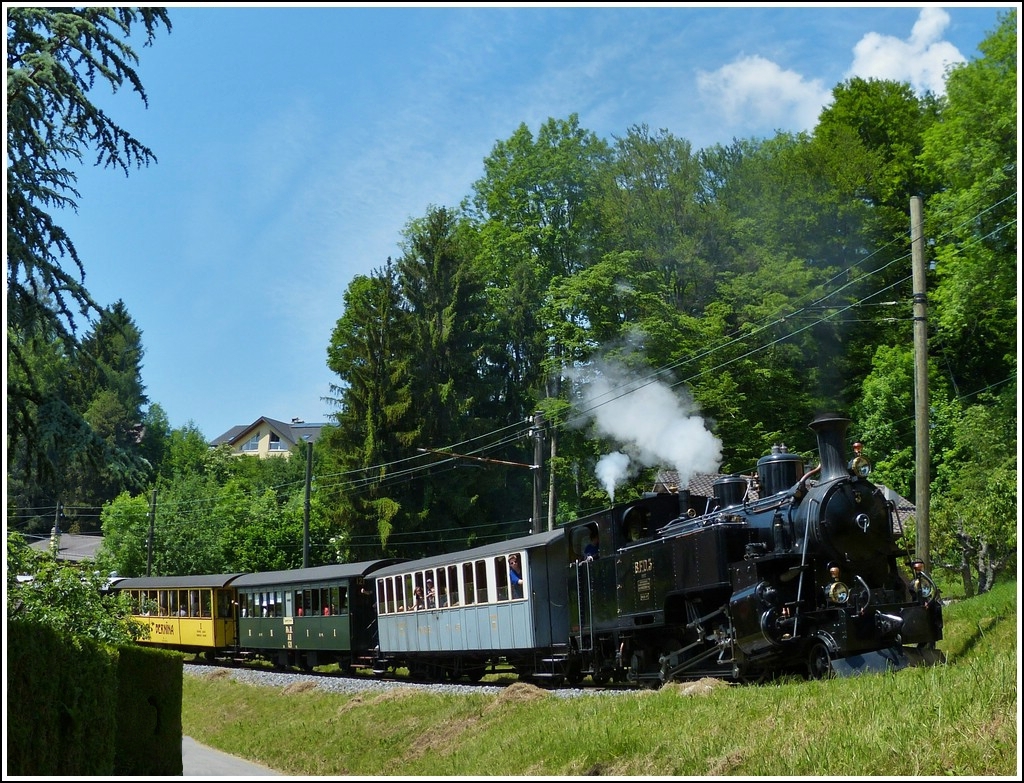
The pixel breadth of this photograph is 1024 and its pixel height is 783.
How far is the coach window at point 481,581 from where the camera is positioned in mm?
21031

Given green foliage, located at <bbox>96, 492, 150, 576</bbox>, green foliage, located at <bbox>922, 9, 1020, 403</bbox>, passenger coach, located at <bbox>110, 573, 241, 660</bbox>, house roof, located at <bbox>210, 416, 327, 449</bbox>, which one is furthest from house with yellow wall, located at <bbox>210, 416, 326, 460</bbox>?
green foliage, located at <bbox>922, 9, 1020, 403</bbox>

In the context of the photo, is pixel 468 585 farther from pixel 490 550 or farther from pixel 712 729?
pixel 712 729

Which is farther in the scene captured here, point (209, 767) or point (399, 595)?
point (399, 595)

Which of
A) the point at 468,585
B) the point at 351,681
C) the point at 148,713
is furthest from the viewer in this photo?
the point at 351,681

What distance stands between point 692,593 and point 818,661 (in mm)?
2249

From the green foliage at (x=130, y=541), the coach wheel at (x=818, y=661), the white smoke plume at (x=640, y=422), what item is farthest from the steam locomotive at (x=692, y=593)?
the green foliage at (x=130, y=541)

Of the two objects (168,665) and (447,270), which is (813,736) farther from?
(447,270)

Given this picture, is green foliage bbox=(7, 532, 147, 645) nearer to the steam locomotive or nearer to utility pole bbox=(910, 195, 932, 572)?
the steam locomotive

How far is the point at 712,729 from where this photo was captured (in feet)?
34.7

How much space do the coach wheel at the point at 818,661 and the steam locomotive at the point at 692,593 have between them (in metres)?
0.02

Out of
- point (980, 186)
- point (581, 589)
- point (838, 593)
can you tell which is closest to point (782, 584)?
point (838, 593)

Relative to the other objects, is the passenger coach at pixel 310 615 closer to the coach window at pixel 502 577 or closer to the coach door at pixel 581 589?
the coach window at pixel 502 577

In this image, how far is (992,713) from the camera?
27.0ft

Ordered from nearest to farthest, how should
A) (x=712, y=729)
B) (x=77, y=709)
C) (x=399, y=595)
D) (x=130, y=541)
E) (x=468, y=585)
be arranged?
(x=77, y=709), (x=712, y=729), (x=468, y=585), (x=399, y=595), (x=130, y=541)
